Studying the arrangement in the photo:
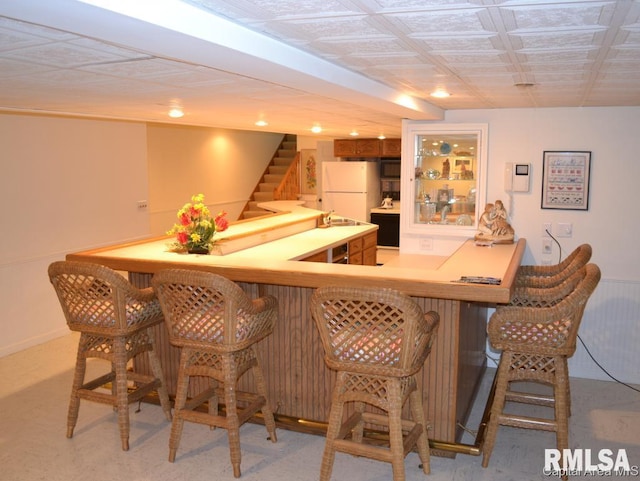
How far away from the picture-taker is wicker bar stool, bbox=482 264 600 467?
2984mm

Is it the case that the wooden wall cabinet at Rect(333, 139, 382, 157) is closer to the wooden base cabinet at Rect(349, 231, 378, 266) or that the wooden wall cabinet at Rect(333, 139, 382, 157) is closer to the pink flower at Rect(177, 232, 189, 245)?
the wooden base cabinet at Rect(349, 231, 378, 266)

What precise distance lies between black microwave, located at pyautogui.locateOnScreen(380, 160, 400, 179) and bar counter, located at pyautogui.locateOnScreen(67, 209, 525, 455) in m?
5.13

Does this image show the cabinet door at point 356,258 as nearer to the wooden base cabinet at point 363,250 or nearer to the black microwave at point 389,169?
the wooden base cabinet at point 363,250

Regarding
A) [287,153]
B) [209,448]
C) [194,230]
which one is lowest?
[209,448]

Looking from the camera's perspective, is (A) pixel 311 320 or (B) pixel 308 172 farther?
(B) pixel 308 172

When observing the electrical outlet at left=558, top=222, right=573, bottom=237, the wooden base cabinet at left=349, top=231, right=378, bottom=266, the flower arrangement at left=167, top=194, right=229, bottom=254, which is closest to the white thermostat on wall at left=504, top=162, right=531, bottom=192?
the electrical outlet at left=558, top=222, right=573, bottom=237

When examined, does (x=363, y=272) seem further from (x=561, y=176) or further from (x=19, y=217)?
(x=19, y=217)

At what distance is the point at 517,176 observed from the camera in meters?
4.64

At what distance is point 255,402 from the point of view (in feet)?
11.0

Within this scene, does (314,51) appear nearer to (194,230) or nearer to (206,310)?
(206,310)

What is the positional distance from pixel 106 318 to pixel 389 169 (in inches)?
261

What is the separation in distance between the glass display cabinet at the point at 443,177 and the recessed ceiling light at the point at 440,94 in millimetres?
988

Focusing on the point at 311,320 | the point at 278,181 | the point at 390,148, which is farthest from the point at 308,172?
the point at 311,320

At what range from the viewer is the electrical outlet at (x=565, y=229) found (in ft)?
15.0
